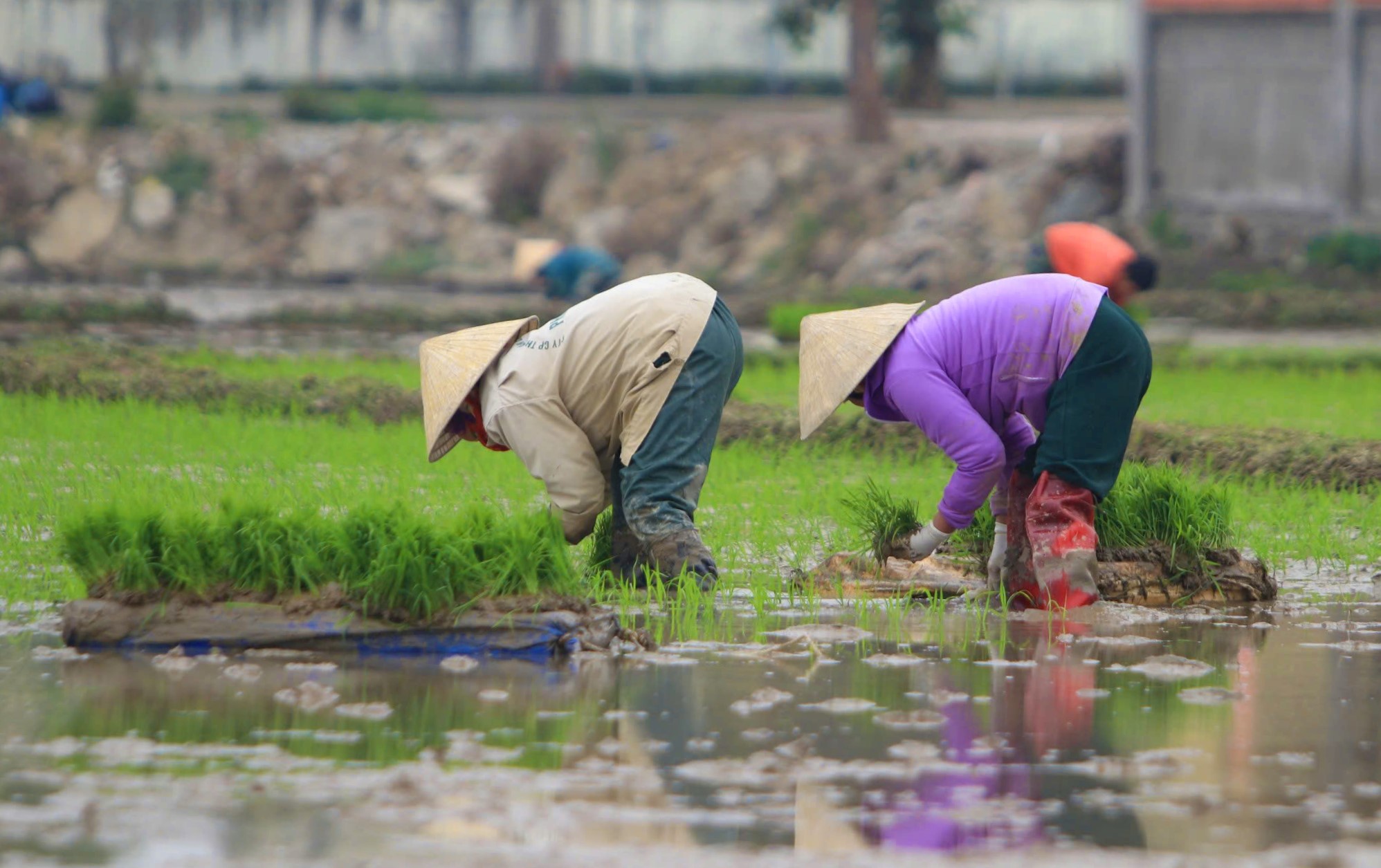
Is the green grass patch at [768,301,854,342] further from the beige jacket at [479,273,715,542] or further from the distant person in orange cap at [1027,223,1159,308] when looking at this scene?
the beige jacket at [479,273,715,542]

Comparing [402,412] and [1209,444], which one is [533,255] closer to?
[402,412]

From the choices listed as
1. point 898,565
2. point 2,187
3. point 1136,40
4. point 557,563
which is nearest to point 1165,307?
point 1136,40

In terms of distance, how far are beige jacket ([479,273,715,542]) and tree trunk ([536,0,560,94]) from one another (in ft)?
84.0

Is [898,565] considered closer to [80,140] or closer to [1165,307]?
[1165,307]

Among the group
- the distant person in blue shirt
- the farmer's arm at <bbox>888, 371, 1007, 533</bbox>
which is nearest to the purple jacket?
the farmer's arm at <bbox>888, 371, 1007, 533</bbox>

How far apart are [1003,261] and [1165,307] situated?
4.16 m

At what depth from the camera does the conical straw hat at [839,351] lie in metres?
5.50

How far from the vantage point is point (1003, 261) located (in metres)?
21.9

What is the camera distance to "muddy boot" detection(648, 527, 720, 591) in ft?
18.6

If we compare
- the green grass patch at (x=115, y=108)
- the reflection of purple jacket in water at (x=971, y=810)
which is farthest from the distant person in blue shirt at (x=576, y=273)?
the green grass patch at (x=115, y=108)

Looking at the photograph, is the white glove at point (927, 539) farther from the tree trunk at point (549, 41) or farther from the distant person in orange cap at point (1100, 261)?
the tree trunk at point (549, 41)

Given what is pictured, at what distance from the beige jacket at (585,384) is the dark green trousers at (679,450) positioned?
0.13ft

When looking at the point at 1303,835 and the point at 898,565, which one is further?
the point at 898,565

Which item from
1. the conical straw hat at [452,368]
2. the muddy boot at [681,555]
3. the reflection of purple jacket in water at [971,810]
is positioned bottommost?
the reflection of purple jacket in water at [971,810]
